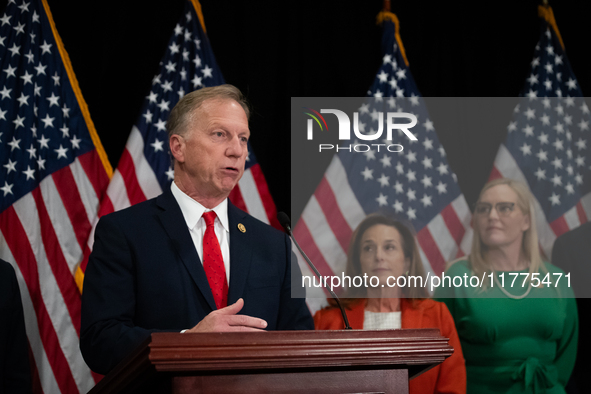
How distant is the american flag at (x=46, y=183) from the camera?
124 inches

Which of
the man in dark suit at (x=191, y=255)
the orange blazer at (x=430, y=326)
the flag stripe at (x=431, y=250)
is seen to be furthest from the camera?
the flag stripe at (x=431, y=250)

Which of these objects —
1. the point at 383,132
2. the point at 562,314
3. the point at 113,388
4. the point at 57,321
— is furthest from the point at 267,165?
the point at 113,388

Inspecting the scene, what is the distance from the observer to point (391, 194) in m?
3.79

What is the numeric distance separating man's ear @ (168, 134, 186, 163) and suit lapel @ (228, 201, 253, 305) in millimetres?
261

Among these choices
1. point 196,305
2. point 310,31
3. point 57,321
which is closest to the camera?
point 196,305

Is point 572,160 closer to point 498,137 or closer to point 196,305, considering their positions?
point 498,137

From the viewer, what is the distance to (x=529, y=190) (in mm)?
3885

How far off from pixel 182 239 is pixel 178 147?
45 centimetres

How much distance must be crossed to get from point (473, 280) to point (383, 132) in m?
1.04

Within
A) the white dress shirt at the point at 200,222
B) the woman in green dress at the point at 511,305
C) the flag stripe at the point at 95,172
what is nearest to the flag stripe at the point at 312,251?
the woman in green dress at the point at 511,305

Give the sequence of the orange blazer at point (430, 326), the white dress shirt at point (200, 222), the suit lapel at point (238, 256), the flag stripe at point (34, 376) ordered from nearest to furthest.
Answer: the suit lapel at point (238, 256) < the white dress shirt at point (200, 222) < the flag stripe at point (34, 376) < the orange blazer at point (430, 326)

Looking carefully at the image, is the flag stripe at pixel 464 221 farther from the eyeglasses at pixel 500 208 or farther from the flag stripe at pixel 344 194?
the flag stripe at pixel 344 194

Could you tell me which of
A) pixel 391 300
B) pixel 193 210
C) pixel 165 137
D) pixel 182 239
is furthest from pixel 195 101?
pixel 391 300

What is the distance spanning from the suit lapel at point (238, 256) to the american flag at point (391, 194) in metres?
1.48
